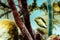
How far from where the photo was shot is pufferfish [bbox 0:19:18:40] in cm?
105

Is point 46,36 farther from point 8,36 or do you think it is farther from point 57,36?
point 8,36

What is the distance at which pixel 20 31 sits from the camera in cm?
107

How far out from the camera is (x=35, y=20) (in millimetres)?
1134

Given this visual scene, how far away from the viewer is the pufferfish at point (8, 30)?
105 cm

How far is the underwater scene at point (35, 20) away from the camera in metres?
1.06

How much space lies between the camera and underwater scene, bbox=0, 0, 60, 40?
1062 millimetres

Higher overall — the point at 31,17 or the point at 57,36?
the point at 31,17

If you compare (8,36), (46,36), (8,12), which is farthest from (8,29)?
(46,36)

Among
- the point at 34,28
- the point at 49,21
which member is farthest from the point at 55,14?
the point at 34,28

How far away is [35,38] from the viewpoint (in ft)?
3.51

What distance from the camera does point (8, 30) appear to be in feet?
3.46

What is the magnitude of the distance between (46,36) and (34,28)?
0.31 ft

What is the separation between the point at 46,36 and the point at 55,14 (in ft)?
0.51

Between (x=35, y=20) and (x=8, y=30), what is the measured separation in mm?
195
